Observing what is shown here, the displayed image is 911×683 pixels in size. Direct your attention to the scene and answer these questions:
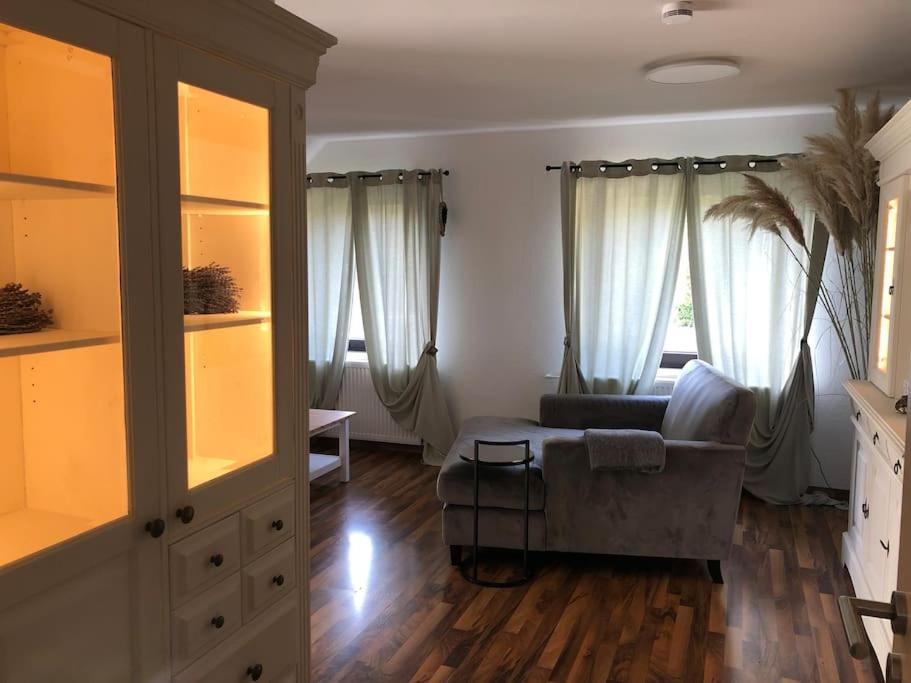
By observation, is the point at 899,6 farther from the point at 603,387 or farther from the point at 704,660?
the point at 603,387

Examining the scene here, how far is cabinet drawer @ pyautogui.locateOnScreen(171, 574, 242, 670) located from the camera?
1.65 m

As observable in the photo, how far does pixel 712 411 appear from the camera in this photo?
3508mm

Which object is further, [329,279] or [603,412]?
[329,279]

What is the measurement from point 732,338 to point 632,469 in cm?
179

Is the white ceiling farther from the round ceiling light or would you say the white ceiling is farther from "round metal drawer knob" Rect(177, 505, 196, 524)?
"round metal drawer knob" Rect(177, 505, 196, 524)

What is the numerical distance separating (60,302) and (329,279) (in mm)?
4395

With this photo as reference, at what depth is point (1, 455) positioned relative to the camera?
4.90 ft

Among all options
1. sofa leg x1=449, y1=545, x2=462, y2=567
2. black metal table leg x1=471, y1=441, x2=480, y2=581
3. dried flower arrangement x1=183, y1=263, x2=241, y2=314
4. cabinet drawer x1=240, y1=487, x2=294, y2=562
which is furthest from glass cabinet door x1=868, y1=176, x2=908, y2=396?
dried flower arrangement x1=183, y1=263, x2=241, y2=314

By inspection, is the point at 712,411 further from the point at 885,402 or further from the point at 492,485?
the point at 492,485

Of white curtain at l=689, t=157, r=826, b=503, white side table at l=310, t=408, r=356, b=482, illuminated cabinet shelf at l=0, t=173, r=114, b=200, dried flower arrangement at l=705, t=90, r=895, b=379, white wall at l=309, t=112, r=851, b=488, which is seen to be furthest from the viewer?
white wall at l=309, t=112, r=851, b=488

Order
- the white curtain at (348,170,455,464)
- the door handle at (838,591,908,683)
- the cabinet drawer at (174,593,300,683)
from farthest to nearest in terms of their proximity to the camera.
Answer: the white curtain at (348,170,455,464) → the cabinet drawer at (174,593,300,683) → the door handle at (838,591,908,683)

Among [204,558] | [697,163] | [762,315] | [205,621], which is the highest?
[697,163]

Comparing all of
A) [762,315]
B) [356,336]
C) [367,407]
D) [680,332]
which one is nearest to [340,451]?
[367,407]

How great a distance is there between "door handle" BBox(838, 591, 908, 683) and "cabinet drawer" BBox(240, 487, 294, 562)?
1304 mm
